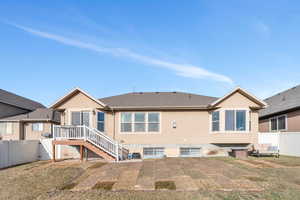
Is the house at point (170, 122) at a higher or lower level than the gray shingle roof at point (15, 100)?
lower

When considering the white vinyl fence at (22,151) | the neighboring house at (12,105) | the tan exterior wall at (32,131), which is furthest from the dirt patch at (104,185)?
the neighboring house at (12,105)

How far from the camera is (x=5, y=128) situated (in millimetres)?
21656

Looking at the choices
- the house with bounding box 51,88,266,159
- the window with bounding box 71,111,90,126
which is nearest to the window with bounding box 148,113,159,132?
the house with bounding box 51,88,266,159

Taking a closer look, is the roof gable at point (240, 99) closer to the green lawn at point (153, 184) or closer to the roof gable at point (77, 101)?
the green lawn at point (153, 184)

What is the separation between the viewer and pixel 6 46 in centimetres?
1650

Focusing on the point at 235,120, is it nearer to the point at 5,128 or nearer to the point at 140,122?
the point at 140,122

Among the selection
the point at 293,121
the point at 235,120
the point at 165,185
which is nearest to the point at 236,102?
the point at 235,120

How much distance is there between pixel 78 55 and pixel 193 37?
11475mm

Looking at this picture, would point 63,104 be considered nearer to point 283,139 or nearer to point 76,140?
point 76,140

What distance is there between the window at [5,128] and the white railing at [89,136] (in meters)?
12.4

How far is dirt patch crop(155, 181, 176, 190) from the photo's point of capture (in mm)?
6956

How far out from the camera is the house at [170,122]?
14.1 meters

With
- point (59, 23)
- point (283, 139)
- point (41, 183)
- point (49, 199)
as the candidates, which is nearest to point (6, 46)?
point (59, 23)

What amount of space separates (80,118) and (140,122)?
14.8 feet
